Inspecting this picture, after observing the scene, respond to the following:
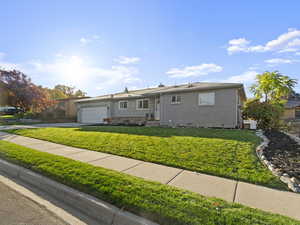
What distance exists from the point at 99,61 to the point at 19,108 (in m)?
17.6

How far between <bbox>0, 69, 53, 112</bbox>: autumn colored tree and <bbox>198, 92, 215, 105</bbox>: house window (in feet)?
68.0

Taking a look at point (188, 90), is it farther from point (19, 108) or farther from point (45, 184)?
point (19, 108)

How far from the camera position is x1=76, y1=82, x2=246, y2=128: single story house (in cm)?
1095

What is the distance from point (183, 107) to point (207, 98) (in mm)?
2002

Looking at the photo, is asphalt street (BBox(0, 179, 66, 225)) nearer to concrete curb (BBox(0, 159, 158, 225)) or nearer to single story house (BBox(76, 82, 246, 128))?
concrete curb (BBox(0, 159, 158, 225))

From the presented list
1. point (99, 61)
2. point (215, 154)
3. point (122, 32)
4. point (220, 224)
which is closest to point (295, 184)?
point (215, 154)

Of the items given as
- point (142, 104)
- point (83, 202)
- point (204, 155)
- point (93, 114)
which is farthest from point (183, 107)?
point (93, 114)

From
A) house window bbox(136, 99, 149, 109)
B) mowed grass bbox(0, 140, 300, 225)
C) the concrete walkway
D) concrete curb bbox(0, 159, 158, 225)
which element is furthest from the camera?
house window bbox(136, 99, 149, 109)

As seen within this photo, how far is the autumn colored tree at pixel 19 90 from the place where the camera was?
61.6 feet

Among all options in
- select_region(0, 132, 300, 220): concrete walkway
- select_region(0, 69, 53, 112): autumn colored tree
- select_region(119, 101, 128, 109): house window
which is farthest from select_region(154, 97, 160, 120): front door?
select_region(0, 69, 53, 112): autumn colored tree

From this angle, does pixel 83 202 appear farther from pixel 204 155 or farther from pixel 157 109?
pixel 157 109

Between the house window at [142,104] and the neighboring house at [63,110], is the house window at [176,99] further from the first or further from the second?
the neighboring house at [63,110]

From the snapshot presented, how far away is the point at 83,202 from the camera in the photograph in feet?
8.52

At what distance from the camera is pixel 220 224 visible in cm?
194
